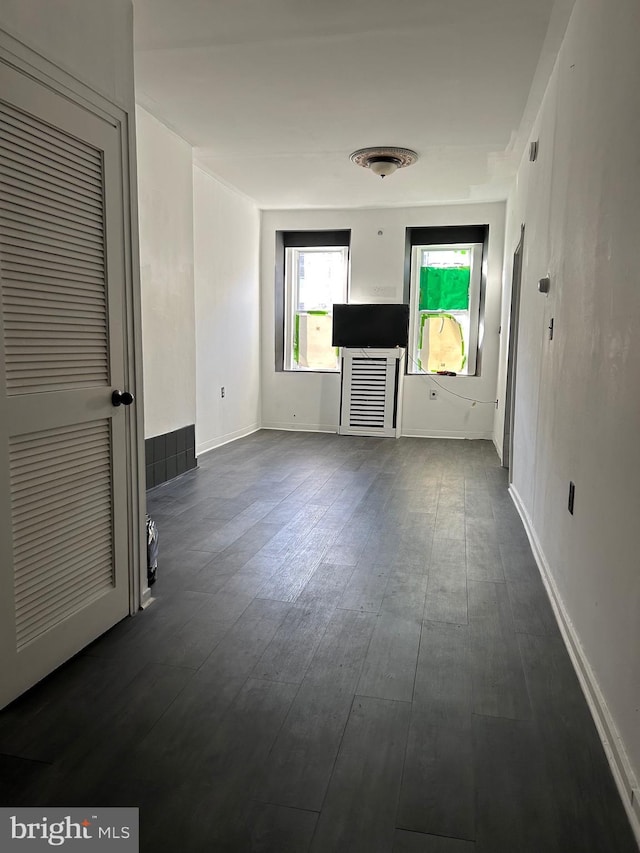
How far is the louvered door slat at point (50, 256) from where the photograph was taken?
180 cm

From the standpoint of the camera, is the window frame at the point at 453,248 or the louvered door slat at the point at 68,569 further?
the window frame at the point at 453,248

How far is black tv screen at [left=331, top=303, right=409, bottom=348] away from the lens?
23.2ft

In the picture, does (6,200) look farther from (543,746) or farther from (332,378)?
(332,378)

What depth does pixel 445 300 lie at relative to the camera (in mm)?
7238

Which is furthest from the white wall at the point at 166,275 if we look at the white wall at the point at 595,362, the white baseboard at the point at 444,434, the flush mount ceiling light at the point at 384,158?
the white baseboard at the point at 444,434

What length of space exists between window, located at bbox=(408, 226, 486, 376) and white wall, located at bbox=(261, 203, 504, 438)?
0.19 metres

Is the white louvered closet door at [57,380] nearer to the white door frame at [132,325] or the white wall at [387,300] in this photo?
the white door frame at [132,325]

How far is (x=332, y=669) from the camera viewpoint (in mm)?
2068

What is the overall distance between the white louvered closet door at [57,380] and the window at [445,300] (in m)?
5.44

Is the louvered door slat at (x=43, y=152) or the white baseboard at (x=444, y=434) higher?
the louvered door slat at (x=43, y=152)

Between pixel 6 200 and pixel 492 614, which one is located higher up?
pixel 6 200

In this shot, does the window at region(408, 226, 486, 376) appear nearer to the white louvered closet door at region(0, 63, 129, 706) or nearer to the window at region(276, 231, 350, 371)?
the window at region(276, 231, 350, 371)

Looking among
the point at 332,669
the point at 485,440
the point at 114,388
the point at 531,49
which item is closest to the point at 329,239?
the point at 485,440

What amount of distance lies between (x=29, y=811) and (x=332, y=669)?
98 cm
